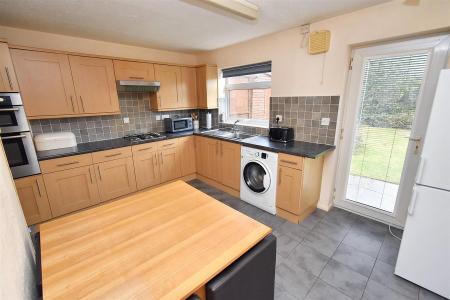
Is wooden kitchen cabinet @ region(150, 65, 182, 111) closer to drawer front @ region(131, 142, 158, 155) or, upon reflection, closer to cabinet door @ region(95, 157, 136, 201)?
drawer front @ region(131, 142, 158, 155)

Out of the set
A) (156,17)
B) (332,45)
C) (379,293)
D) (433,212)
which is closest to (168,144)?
(156,17)

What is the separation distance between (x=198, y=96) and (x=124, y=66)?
1.37 m

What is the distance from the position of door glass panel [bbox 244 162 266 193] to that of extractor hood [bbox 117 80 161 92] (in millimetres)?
1958

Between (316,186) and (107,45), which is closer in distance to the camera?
(316,186)

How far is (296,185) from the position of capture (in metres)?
2.33

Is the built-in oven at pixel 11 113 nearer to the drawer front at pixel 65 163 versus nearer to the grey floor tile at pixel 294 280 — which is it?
the drawer front at pixel 65 163

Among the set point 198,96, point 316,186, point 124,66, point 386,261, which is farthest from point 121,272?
point 198,96

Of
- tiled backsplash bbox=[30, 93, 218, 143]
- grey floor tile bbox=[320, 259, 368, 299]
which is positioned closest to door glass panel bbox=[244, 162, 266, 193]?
grey floor tile bbox=[320, 259, 368, 299]

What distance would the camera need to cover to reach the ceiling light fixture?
1.77 metres

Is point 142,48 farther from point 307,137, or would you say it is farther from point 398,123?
point 398,123

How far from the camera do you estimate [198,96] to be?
391cm

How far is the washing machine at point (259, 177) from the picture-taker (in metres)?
2.53

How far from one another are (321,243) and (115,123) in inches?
131

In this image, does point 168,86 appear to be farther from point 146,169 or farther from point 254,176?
point 254,176
